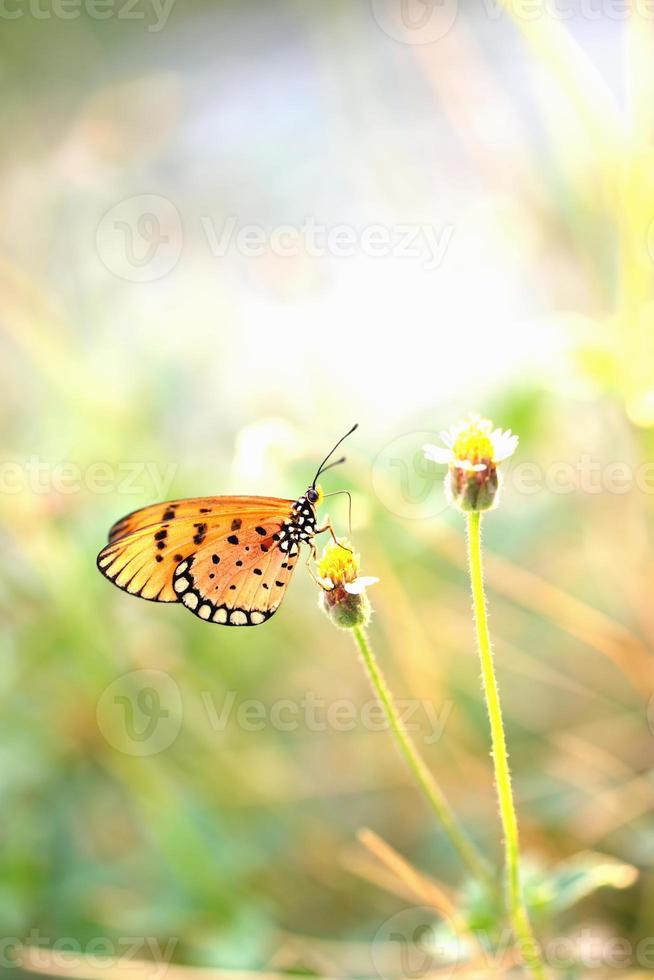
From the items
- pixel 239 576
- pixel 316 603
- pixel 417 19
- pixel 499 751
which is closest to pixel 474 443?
pixel 499 751

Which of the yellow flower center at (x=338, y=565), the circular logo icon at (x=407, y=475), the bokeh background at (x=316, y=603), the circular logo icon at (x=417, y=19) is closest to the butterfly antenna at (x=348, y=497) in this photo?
the bokeh background at (x=316, y=603)

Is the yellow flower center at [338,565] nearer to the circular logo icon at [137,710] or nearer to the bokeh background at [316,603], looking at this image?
the bokeh background at [316,603]

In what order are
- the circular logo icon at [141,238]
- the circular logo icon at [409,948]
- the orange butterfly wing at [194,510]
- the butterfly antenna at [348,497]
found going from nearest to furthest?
the orange butterfly wing at [194,510] < the butterfly antenna at [348,497] < the circular logo icon at [409,948] < the circular logo icon at [141,238]

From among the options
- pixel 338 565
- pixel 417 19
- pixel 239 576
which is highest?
pixel 417 19

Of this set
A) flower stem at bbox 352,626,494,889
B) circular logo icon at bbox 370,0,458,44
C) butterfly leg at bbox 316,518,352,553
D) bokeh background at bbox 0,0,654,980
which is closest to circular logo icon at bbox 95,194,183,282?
bokeh background at bbox 0,0,654,980

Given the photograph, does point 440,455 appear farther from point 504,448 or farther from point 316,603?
point 316,603

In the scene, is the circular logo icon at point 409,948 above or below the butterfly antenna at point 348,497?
below

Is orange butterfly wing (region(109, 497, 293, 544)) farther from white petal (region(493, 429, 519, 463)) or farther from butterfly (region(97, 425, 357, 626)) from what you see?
white petal (region(493, 429, 519, 463))
